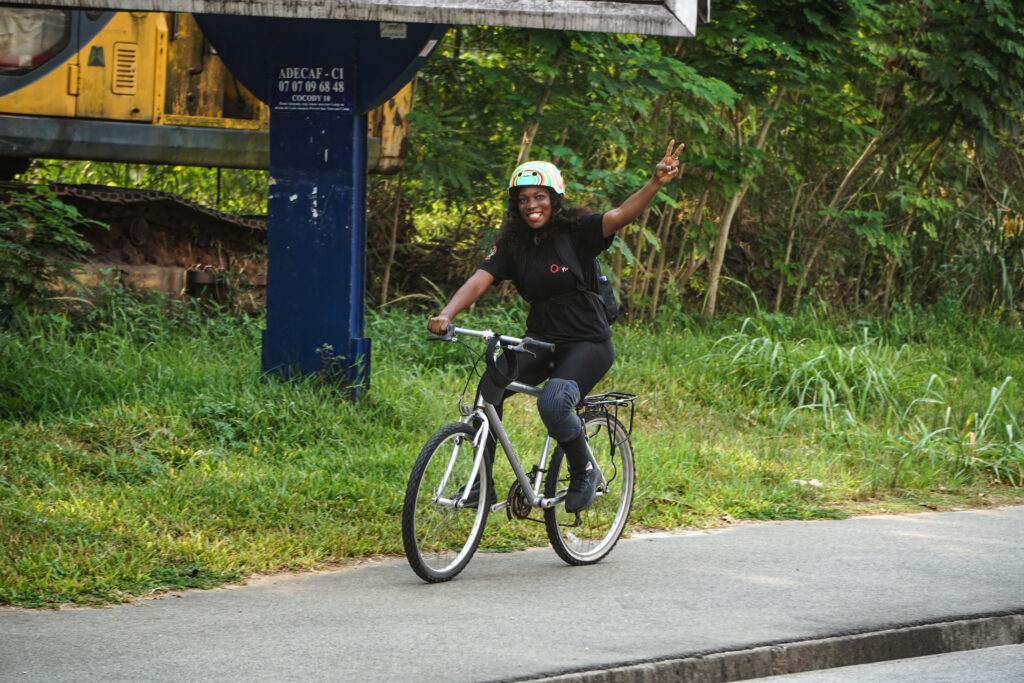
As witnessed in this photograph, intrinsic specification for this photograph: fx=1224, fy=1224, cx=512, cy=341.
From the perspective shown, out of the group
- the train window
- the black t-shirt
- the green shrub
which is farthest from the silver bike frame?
the train window

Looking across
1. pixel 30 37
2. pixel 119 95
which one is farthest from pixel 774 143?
pixel 30 37

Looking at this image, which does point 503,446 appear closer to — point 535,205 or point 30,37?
point 535,205

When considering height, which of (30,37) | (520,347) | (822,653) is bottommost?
(822,653)

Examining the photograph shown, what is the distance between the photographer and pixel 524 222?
19.1 feet

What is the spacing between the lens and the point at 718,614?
5.11 m

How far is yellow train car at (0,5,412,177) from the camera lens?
9.66 meters

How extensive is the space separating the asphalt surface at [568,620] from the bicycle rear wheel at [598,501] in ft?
0.35

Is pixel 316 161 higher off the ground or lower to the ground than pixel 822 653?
higher

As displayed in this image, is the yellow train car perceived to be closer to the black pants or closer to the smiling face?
the smiling face

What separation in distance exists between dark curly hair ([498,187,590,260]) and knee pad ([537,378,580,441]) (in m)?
0.68

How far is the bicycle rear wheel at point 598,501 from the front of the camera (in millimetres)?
5848

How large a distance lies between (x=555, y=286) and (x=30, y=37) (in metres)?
5.97

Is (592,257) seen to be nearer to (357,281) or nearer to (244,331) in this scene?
(357,281)

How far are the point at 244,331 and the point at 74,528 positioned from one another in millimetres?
4581
